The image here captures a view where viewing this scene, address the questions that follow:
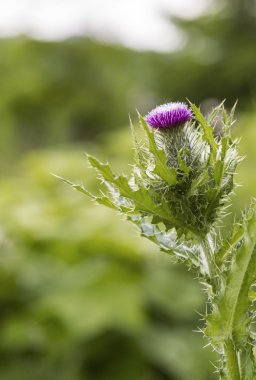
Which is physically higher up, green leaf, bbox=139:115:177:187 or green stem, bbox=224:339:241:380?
green leaf, bbox=139:115:177:187

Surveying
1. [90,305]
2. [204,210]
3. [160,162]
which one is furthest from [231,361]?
[90,305]

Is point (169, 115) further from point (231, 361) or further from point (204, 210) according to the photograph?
point (231, 361)

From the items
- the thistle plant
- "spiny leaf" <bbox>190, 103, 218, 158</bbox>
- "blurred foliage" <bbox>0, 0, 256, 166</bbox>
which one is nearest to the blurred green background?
the thistle plant

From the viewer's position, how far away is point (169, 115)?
4.56 feet

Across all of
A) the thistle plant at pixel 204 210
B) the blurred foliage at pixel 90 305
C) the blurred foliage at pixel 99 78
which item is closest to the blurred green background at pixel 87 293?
the blurred foliage at pixel 90 305

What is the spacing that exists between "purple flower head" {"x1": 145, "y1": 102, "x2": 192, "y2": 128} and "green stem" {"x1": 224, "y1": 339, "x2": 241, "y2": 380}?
0.47 meters

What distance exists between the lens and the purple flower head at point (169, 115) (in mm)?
1371

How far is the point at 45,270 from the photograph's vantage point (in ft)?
16.9

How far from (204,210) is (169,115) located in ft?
0.71

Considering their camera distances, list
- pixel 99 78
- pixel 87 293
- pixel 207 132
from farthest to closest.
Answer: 1. pixel 99 78
2. pixel 87 293
3. pixel 207 132

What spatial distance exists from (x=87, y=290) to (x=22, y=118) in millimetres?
15638

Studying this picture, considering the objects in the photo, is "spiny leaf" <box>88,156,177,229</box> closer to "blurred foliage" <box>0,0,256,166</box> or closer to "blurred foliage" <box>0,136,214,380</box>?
"blurred foliage" <box>0,136,214,380</box>

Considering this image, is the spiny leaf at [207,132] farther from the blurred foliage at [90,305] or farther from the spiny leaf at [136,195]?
the blurred foliage at [90,305]

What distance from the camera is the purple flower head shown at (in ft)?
4.50
